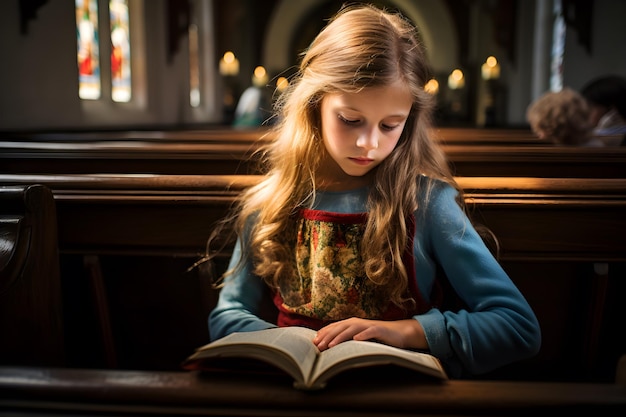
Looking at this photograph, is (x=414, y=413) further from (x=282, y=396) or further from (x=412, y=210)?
(x=412, y=210)

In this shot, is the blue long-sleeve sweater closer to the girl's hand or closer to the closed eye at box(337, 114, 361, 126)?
the girl's hand

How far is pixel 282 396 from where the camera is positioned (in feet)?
2.22

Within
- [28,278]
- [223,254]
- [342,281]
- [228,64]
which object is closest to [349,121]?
[342,281]

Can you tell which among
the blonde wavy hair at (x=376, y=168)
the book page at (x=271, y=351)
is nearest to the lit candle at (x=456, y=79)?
the blonde wavy hair at (x=376, y=168)

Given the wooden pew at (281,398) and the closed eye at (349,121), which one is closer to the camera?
the wooden pew at (281,398)

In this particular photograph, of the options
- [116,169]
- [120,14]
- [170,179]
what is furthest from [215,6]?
[170,179]

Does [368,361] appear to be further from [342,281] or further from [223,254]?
[223,254]

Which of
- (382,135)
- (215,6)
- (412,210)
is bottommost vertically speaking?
(412,210)

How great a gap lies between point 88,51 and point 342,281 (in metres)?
4.97

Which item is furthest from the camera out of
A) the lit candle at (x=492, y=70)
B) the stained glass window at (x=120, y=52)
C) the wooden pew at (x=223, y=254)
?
the lit candle at (x=492, y=70)

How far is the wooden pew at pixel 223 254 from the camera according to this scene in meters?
1.43

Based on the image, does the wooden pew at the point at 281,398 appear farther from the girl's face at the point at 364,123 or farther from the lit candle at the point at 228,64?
the lit candle at the point at 228,64

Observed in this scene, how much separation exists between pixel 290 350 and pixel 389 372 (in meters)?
0.14

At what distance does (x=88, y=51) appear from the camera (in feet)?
17.7
